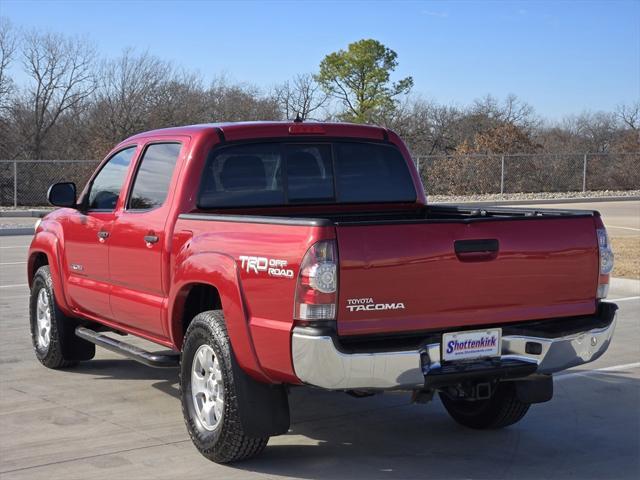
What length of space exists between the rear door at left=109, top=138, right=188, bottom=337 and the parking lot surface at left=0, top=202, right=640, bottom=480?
0.75 meters

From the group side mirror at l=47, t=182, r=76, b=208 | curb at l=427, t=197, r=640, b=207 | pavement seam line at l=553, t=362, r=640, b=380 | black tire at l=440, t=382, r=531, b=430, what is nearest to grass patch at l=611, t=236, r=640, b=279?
pavement seam line at l=553, t=362, r=640, b=380

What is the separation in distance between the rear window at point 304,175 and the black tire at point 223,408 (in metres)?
0.99

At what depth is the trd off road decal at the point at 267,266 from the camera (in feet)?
16.6

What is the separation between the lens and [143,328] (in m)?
6.75

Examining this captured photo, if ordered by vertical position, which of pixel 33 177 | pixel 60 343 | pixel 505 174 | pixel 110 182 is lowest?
pixel 60 343

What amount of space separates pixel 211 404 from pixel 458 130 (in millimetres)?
44771

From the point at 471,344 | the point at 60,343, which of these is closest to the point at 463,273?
the point at 471,344

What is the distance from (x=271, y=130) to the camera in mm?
6688

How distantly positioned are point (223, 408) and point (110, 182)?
270 centimetres

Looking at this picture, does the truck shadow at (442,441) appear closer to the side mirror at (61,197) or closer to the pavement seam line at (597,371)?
the pavement seam line at (597,371)

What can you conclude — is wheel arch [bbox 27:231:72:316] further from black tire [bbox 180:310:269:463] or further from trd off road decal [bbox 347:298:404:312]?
trd off road decal [bbox 347:298:404:312]

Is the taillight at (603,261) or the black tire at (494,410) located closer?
the taillight at (603,261)

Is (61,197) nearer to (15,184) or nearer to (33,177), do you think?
(15,184)

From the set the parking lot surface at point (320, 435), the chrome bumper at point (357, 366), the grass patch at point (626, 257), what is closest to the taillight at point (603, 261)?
the parking lot surface at point (320, 435)
